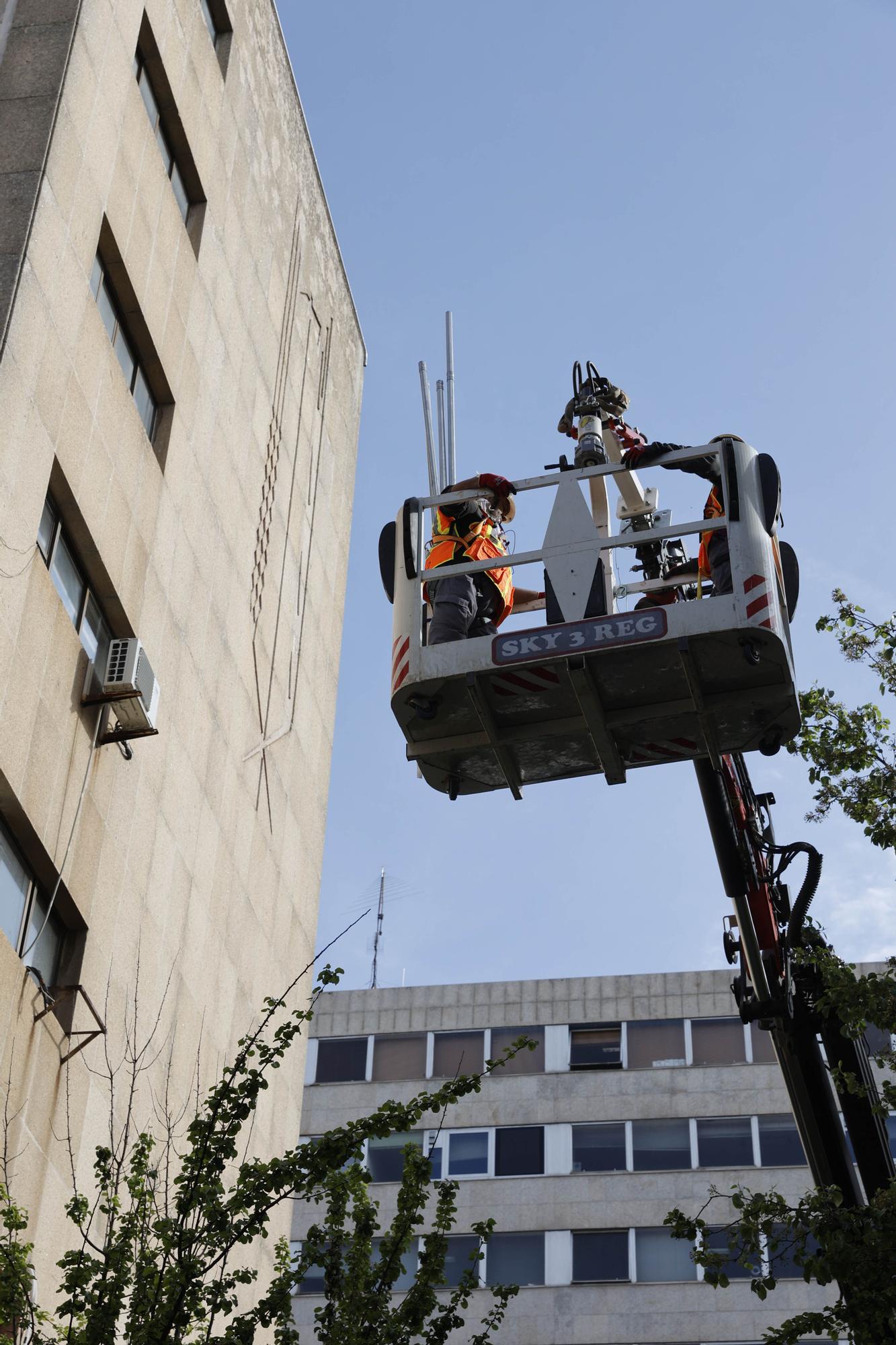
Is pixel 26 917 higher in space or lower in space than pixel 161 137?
lower

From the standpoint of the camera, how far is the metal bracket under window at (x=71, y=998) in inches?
700

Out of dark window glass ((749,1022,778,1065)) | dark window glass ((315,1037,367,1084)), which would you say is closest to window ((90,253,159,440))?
dark window glass ((749,1022,778,1065))

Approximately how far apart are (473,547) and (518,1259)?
27.1 metres

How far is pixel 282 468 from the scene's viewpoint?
90.0ft

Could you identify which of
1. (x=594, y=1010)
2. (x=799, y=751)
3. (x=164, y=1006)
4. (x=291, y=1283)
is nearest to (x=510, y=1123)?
(x=594, y=1010)

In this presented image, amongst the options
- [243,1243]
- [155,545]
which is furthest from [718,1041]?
[243,1243]

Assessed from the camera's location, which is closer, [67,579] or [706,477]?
[706,477]

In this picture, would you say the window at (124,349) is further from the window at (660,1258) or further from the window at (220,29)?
the window at (660,1258)

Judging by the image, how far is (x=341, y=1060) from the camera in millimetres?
42469

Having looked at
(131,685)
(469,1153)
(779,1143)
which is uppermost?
(469,1153)

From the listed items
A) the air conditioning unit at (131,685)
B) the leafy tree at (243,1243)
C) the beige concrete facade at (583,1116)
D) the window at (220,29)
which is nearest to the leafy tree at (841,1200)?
the leafy tree at (243,1243)

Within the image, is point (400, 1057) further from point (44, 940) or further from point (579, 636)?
point (579, 636)

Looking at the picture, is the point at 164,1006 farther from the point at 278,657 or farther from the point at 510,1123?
the point at 510,1123

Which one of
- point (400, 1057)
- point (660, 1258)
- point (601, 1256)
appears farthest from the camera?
point (400, 1057)
